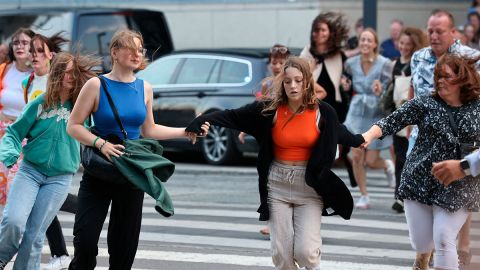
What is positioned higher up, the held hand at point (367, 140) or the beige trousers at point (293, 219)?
the held hand at point (367, 140)

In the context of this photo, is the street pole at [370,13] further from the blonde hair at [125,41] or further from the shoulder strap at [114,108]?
the shoulder strap at [114,108]

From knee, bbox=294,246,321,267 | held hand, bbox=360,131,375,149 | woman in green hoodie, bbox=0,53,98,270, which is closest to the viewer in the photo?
knee, bbox=294,246,321,267

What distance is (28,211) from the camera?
718cm

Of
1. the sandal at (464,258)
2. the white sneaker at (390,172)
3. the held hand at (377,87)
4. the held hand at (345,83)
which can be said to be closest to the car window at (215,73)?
the white sneaker at (390,172)

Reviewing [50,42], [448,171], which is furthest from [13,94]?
[448,171]

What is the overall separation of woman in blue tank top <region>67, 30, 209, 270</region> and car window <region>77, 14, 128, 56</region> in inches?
434

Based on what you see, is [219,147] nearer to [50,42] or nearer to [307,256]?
[50,42]

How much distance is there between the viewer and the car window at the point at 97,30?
58.6 feet

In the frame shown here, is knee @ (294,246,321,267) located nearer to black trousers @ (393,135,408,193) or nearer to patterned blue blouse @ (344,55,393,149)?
black trousers @ (393,135,408,193)

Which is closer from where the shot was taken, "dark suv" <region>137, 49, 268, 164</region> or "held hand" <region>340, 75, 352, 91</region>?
"held hand" <region>340, 75, 352, 91</region>

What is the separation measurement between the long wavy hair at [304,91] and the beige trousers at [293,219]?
13.4 inches

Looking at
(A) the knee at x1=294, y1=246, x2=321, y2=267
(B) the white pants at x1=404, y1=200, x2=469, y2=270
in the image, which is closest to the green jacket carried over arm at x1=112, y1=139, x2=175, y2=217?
(A) the knee at x1=294, y1=246, x2=321, y2=267

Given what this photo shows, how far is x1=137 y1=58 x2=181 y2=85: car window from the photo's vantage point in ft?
57.0

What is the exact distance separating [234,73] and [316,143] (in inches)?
385
